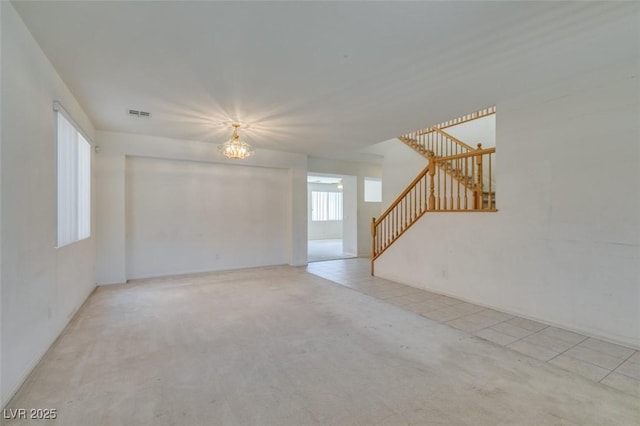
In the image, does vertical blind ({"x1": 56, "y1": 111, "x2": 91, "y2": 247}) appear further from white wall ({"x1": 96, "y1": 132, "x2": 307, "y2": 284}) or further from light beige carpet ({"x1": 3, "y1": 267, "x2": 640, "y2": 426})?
light beige carpet ({"x1": 3, "y1": 267, "x2": 640, "y2": 426})

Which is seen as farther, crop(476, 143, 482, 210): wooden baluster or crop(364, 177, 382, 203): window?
crop(364, 177, 382, 203): window

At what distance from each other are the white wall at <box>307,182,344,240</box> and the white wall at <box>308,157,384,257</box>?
12.9ft

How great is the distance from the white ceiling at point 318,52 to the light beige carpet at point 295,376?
2738 millimetres

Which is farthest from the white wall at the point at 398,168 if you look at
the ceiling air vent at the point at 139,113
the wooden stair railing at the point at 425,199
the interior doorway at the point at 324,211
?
the ceiling air vent at the point at 139,113

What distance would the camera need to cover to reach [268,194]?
6746 mm

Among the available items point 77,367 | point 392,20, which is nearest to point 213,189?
point 77,367

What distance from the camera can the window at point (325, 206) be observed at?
42.4ft

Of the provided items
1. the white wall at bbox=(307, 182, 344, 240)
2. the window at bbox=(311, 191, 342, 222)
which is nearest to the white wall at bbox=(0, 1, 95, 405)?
the white wall at bbox=(307, 182, 344, 240)

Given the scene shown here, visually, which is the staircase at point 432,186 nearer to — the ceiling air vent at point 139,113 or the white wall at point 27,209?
the ceiling air vent at point 139,113

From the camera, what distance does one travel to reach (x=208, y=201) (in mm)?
6031

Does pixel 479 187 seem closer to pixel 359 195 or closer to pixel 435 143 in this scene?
pixel 435 143

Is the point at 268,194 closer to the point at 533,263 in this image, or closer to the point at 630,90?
the point at 533,263

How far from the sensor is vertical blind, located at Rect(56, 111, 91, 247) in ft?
10.2

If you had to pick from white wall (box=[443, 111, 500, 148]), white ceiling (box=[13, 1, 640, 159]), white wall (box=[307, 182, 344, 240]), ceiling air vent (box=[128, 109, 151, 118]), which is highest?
white wall (box=[443, 111, 500, 148])
